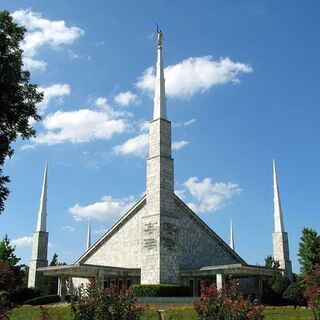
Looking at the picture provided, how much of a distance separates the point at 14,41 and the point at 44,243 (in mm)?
34728

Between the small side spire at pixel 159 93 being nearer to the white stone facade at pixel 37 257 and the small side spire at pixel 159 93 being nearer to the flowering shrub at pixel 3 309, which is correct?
the white stone facade at pixel 37 257

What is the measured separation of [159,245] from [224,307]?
800 inches

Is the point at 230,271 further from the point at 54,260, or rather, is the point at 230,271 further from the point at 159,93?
the point at 54,260

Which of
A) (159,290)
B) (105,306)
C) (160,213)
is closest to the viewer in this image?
(105,306)

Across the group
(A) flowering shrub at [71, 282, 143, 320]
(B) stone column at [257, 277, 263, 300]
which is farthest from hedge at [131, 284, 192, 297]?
(A) flowering shrub at [71, 282, 143, 320]

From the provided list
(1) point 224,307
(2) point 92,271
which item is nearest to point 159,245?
(2) point 92,271

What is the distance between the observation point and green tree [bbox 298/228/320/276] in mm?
40812

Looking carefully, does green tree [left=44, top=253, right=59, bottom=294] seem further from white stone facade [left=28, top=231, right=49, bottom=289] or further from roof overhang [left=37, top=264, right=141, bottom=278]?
roof overhang [left=37, top=264, right=141, bottom=278]

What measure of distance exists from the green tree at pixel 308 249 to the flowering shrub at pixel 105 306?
2935 centimetres

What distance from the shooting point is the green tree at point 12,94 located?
16844 millimetres

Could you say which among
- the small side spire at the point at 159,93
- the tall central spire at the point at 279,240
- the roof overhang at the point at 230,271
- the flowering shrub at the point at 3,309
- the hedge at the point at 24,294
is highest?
the small side spire at the point at 159,93

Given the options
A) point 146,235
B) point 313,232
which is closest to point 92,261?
point 146,235

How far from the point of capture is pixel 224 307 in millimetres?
14812

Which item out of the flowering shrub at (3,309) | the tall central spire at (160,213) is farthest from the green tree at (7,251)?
the flowering shrub at (3,309)
